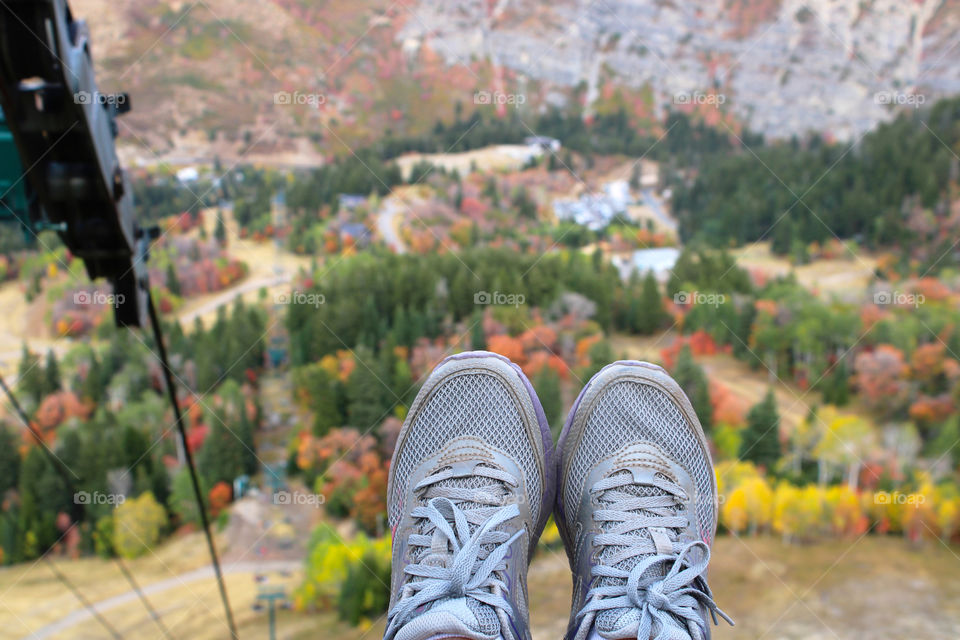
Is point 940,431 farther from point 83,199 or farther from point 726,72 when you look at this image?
point 83,199

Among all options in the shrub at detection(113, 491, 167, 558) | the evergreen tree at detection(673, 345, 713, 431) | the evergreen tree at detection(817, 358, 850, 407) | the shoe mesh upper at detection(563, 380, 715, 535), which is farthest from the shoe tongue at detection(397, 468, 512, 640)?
the evergreen tree at detection(817, 358, 850, 407)

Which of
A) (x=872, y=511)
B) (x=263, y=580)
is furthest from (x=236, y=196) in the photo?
(x=872, y=511)

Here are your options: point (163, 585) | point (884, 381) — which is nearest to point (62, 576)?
point (163, 585)

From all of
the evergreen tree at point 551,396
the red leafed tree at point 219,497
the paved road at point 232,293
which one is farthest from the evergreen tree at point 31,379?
the evergreen tree at point 551,396

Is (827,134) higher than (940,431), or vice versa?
(827,134)

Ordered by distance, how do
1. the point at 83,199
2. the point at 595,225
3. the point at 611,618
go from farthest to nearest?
1. the point at 595,225
2. the point at 83,199
3. the point at 611,618

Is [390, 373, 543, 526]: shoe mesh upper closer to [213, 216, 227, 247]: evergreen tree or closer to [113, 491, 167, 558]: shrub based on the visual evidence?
[113, 491, 167, 558]: shrub
